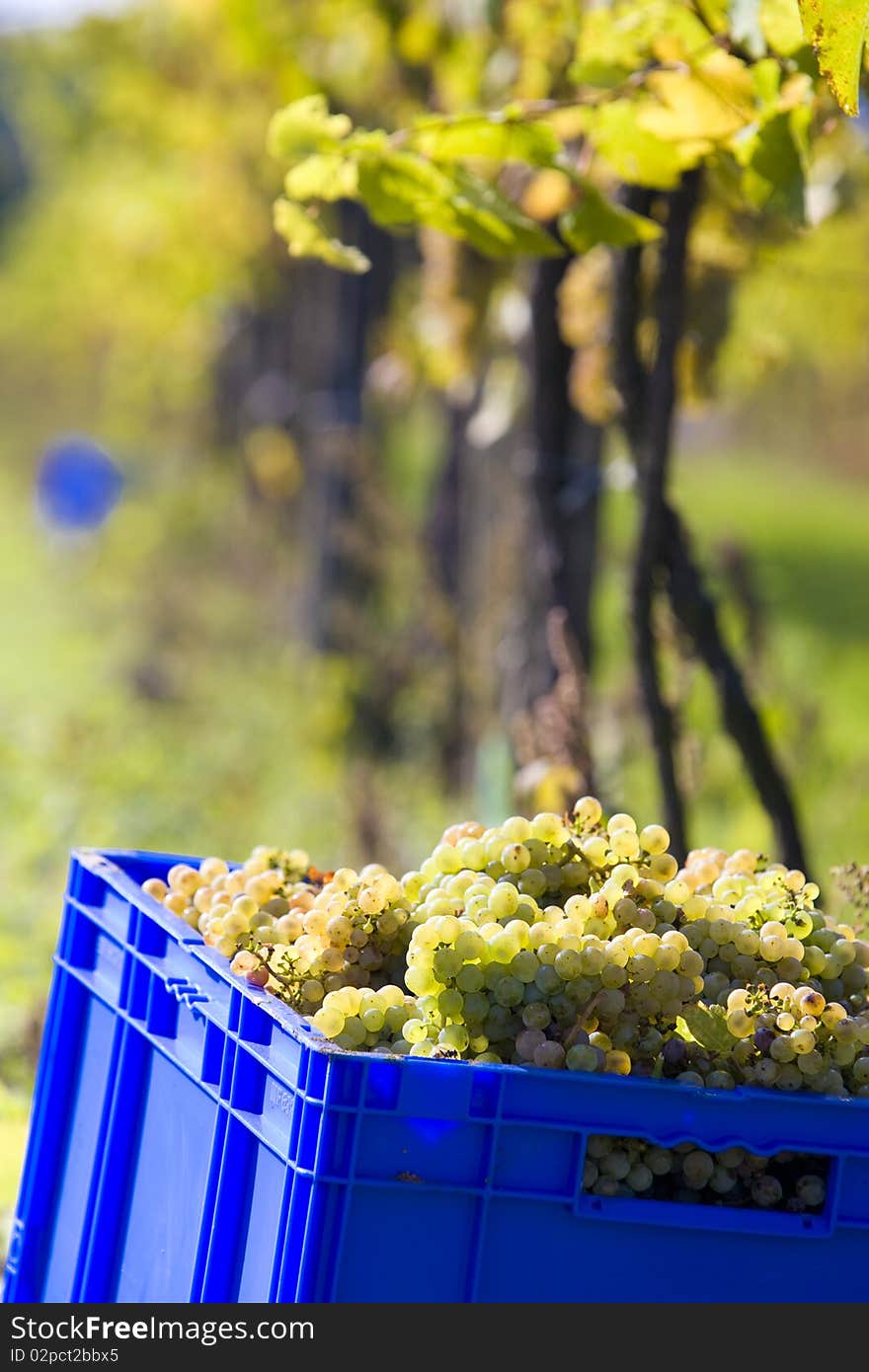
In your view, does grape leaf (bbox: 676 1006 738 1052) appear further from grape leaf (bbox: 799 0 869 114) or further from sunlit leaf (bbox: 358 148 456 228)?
sunlit leaf (bbox: 358 148 456 228)

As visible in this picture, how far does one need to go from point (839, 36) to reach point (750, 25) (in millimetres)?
623

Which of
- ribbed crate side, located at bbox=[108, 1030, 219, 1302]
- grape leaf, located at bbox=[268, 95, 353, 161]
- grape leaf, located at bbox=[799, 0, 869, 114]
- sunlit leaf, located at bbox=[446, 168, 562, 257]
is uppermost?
grape leaf, located at bbox=[268, 95, 353, 161]

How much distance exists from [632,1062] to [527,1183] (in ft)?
0.65

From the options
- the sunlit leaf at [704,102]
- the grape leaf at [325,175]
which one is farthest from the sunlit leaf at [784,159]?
the grape leaf at [325,175]

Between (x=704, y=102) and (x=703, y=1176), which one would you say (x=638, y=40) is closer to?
(x=704, y=102)

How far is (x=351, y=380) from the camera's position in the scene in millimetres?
9500

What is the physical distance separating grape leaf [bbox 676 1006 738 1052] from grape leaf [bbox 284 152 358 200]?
1564 millimetres

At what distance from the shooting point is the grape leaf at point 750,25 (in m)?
2.51

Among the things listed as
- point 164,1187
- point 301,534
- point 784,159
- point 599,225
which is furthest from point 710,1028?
point 301,534

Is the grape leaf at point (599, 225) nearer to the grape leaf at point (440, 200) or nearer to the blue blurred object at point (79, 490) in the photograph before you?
the grape leaf at point (440, 200)

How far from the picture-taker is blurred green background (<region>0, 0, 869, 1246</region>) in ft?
17.6

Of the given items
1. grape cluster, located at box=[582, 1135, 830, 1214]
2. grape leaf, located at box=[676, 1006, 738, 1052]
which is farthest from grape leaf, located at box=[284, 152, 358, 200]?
grape cluster, located at box=[582, 1135, 830, 1214]

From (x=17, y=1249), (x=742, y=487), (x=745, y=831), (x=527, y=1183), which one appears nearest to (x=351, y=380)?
(x=745, y=831)

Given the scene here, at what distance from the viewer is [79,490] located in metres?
16.0
